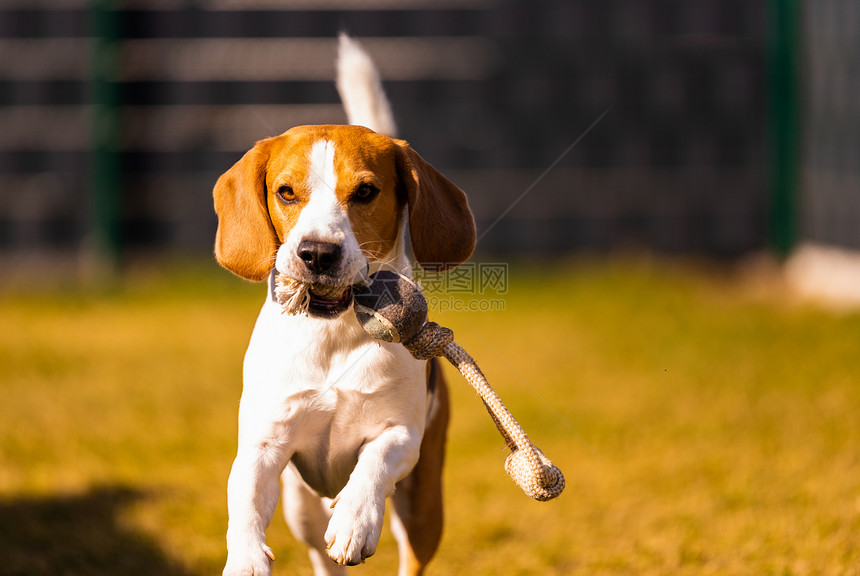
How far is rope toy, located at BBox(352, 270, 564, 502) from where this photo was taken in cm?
267

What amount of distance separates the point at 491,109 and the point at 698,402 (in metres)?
4.41

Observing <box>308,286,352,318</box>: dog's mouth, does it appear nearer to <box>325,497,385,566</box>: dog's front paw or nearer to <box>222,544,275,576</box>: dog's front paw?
<box>325,497,385,566</box>: dog's front paw

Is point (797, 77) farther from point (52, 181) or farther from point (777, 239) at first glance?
point (52, 181)

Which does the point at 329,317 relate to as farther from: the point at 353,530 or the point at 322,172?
the point at 353,530

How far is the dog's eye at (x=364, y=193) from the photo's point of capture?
2.86m

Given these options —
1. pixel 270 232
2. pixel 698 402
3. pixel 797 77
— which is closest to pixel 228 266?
pixel 270 232

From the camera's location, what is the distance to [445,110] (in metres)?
9.34

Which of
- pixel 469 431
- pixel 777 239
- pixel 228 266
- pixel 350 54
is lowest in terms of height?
pixel 777 239

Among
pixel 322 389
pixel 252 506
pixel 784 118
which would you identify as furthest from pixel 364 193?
pixel 784 118

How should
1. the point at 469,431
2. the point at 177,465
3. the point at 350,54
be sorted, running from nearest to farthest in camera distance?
the point at 350,54, the point at 177,465, the point at 469,431

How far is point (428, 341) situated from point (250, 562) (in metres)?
0.74

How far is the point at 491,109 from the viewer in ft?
30.7

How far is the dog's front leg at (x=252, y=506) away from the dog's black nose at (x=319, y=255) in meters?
0.53

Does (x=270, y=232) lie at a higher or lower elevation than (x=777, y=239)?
higher
